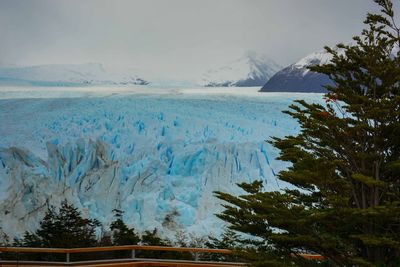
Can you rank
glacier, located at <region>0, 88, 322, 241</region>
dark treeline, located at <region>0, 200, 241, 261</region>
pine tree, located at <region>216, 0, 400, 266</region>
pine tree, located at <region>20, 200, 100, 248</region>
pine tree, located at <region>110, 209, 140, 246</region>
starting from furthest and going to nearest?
glacier, located at <region>0, 88, 322, 241</region> < pine tree, located at <region>110, 209, 140, 246</region> < pine tree, located at <region>20, 200, 100, 248</region> < dark treeline, located at <region>0, 200, 241, 261</region> < pine tree, located at <region>216, 0, 400, 266</region>

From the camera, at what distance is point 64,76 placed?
37500 mm

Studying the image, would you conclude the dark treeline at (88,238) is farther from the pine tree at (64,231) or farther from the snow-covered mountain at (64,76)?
the snow-covered mountain at (64,76)

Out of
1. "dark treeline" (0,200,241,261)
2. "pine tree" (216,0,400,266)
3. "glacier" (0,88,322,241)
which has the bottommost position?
"dark treeline" (0,200,241,261)

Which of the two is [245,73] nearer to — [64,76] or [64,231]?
[64,76]

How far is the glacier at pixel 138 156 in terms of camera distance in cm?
2006

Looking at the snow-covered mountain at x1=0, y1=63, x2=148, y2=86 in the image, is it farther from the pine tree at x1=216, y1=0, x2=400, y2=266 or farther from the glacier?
the pine tree at x1=216, y1=0, x2=400, y2=266

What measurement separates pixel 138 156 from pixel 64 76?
681 inches

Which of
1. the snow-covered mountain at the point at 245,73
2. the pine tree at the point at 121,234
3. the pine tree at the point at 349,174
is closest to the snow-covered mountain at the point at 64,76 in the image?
the snow-covered mountain at the point at 245,73

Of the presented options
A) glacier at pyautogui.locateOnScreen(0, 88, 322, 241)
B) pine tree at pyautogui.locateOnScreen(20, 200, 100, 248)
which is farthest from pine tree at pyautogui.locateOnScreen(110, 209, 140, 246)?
glacier at pyautogui.locateOnScreen(0, 88, 322, 241)

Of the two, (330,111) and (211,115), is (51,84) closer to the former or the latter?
(211,115)

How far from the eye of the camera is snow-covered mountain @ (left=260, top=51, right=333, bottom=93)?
103 feet

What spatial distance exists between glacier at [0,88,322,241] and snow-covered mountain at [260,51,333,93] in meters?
6.60

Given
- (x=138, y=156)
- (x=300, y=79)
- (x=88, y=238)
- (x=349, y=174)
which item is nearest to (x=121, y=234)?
(x=88, y=238)

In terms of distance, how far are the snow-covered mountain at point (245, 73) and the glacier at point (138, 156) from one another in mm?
14593
